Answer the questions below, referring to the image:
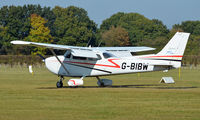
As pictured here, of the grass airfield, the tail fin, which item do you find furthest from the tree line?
the grass airfield

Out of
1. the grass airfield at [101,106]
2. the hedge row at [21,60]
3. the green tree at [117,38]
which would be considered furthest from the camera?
the green tree at [117,38]

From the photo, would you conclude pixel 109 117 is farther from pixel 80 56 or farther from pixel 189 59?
pixel 189 59

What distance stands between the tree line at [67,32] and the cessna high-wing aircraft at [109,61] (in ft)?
120

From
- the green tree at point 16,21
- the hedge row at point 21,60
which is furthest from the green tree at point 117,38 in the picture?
the hedge row at point 21,60

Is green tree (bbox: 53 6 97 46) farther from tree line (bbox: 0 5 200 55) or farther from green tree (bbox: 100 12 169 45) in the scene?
green tree (bbox: 100 12 169 45)

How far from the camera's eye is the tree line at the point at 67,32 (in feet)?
218

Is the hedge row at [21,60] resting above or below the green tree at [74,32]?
below

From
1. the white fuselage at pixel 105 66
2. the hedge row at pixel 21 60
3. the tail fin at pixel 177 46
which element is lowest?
the hedge row at pixel 21 60

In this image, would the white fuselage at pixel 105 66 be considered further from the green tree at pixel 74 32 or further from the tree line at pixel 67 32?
the green tree at pixel 74 32

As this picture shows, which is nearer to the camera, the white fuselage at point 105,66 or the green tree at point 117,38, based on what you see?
the white fuselage at point 105,66

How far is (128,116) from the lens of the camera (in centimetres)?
1112

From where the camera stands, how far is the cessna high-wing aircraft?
18359 millimetres

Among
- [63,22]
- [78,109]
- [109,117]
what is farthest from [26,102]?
[63,22]

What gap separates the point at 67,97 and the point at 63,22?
66.7 metres
